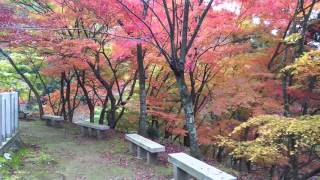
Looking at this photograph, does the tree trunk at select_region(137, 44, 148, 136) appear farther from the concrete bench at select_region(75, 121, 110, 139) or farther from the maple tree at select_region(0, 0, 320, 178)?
the concrete bench at select_region(75, 121, 110, 139)

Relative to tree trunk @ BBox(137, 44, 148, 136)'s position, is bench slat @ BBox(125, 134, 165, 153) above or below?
below

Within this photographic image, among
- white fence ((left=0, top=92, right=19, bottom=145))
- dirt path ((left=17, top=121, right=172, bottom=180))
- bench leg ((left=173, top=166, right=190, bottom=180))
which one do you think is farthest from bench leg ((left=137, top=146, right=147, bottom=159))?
white fence ((left=0, top=92, right=19, bottom=145))

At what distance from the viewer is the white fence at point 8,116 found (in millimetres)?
8342

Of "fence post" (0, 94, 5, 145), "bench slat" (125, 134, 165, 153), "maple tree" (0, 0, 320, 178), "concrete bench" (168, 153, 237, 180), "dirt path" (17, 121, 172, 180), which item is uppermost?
"maple tree" (0, 0, 320, 178)

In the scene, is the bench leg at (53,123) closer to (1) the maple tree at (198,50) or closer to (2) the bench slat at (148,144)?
(1) the maple tree at (198,50)

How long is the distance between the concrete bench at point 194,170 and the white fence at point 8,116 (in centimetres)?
390

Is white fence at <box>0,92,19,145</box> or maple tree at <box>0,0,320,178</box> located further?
maple tree at <box>0,0,320,178</box>

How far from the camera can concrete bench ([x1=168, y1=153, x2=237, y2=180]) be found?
5941 mm

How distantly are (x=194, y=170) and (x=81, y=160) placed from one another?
11.7ft

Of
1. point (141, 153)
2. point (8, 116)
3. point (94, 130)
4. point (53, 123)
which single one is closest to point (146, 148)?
point (141, 153)

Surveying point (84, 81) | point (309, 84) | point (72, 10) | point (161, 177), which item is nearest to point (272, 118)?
point (161, 177)

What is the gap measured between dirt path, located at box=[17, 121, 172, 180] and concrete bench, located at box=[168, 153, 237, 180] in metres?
0.77

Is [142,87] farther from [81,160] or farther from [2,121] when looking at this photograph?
[2,121]

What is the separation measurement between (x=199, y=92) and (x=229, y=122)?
166cm
